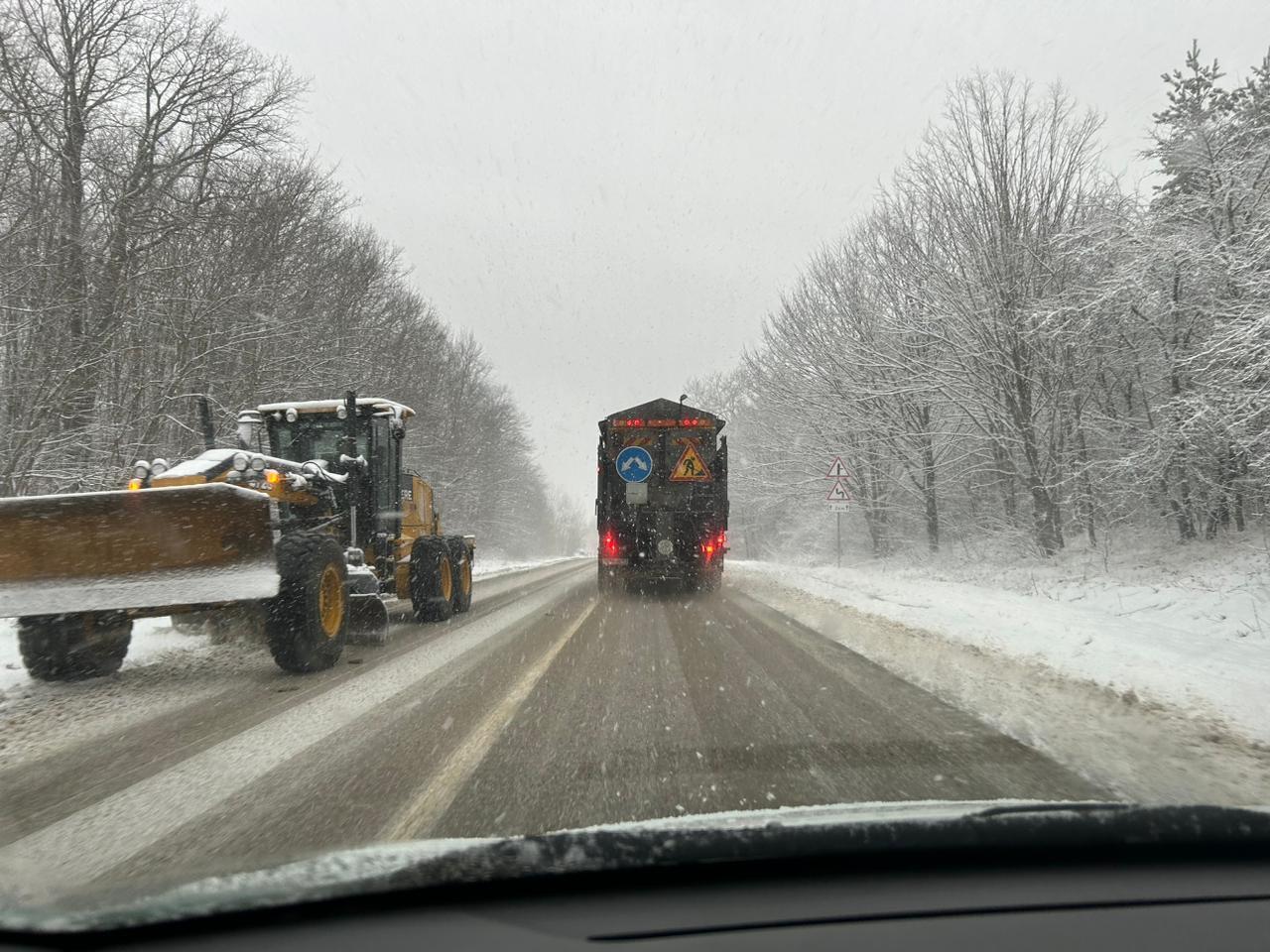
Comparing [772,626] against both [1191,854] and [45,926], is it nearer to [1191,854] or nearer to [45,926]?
[1191,854]

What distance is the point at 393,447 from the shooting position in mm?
10688

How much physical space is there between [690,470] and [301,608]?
9049mm

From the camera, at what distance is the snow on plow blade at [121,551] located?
6.04m

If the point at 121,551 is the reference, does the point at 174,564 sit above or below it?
below

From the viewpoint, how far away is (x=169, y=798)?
3795 mm

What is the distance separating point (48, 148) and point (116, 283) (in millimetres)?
2788

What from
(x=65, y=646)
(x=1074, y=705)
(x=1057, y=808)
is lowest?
(x=1074, y=705)

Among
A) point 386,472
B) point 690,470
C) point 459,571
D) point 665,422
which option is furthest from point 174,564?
point 665,422

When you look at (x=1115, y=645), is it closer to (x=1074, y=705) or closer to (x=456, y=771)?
(x=1074, y=705)

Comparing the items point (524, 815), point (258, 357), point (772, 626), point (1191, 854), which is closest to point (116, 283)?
point (258, 357)

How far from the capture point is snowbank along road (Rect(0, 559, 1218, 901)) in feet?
11.0

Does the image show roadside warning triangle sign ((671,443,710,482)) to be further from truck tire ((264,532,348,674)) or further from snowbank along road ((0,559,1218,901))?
truck tire ((264,532,348,674))

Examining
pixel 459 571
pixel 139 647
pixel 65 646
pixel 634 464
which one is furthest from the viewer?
pixel 634 464

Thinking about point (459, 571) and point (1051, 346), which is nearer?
point (459, 571)
